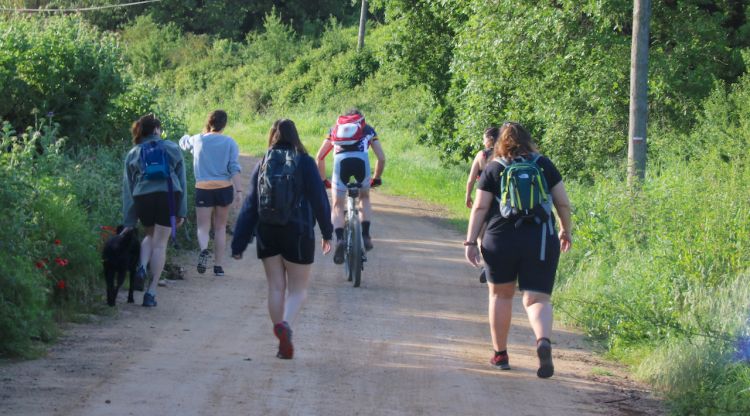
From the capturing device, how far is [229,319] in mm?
9156

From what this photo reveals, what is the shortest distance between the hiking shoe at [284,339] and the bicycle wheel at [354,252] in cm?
363

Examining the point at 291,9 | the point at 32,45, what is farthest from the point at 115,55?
the point at 291,9

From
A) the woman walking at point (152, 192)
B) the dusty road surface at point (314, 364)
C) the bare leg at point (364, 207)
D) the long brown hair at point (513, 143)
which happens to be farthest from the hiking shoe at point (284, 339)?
the bare leg at point (364, 207)

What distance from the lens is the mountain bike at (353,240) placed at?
11.1m

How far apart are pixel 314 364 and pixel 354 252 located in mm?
3755

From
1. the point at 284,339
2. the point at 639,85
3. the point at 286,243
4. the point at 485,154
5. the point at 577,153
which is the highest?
the point at 639,85

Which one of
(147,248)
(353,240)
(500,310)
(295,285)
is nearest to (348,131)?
(353,240)

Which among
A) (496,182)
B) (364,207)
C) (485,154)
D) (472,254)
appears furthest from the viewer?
(364,207)

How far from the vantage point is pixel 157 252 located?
9688mm

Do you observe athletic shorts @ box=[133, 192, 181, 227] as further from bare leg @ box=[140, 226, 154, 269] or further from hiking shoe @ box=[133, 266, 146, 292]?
hiking shoe @ box=[133, 266, 146, 292]

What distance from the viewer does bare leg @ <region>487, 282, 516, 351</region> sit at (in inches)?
294

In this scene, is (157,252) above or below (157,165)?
below

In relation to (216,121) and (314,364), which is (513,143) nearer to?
(314,364)

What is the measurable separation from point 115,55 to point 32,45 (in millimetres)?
1299
